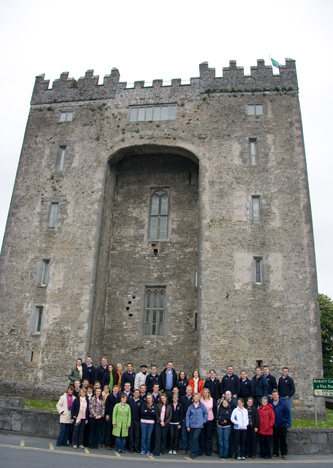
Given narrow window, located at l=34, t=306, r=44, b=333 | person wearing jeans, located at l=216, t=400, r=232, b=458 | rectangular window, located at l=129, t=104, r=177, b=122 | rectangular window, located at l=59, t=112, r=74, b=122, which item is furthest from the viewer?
rectangular window, located at l=59, t=112, r=74, b=122

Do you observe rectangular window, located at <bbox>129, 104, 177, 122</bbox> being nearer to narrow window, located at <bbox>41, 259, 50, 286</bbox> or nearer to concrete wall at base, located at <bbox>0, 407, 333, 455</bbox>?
narrow window, located at <bbox>41, 259, 50, 286</bbox>

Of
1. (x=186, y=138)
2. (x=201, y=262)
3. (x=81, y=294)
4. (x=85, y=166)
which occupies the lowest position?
(x=81, y=294)

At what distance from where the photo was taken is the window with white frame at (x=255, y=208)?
19406mm

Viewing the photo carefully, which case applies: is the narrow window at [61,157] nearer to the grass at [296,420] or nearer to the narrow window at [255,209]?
the narrow window at [255,209]

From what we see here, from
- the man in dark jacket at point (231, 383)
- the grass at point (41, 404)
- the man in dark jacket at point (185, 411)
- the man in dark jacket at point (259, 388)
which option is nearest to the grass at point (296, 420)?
the grass at point (41, 404)

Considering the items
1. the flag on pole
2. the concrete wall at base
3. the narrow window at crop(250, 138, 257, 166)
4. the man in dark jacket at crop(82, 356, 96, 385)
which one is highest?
the flag on pole

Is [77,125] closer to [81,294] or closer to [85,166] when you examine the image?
[85,166]

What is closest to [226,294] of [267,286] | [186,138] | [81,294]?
[267,286]

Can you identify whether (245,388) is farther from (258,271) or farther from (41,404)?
(41,404)

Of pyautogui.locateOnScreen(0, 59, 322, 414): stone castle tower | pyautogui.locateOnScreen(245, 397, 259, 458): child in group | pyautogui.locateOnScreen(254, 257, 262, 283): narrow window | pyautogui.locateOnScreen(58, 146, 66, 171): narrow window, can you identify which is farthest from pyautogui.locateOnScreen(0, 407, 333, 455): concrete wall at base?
pyautogui.locateOnScreen(58, 146, 66, 171): narrow window

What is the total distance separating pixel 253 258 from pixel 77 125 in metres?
12.4

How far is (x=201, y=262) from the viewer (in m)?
18.8

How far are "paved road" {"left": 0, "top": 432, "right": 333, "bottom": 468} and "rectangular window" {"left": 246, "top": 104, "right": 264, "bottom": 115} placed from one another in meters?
16.6

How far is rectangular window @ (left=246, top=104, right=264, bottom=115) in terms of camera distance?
845 inches
